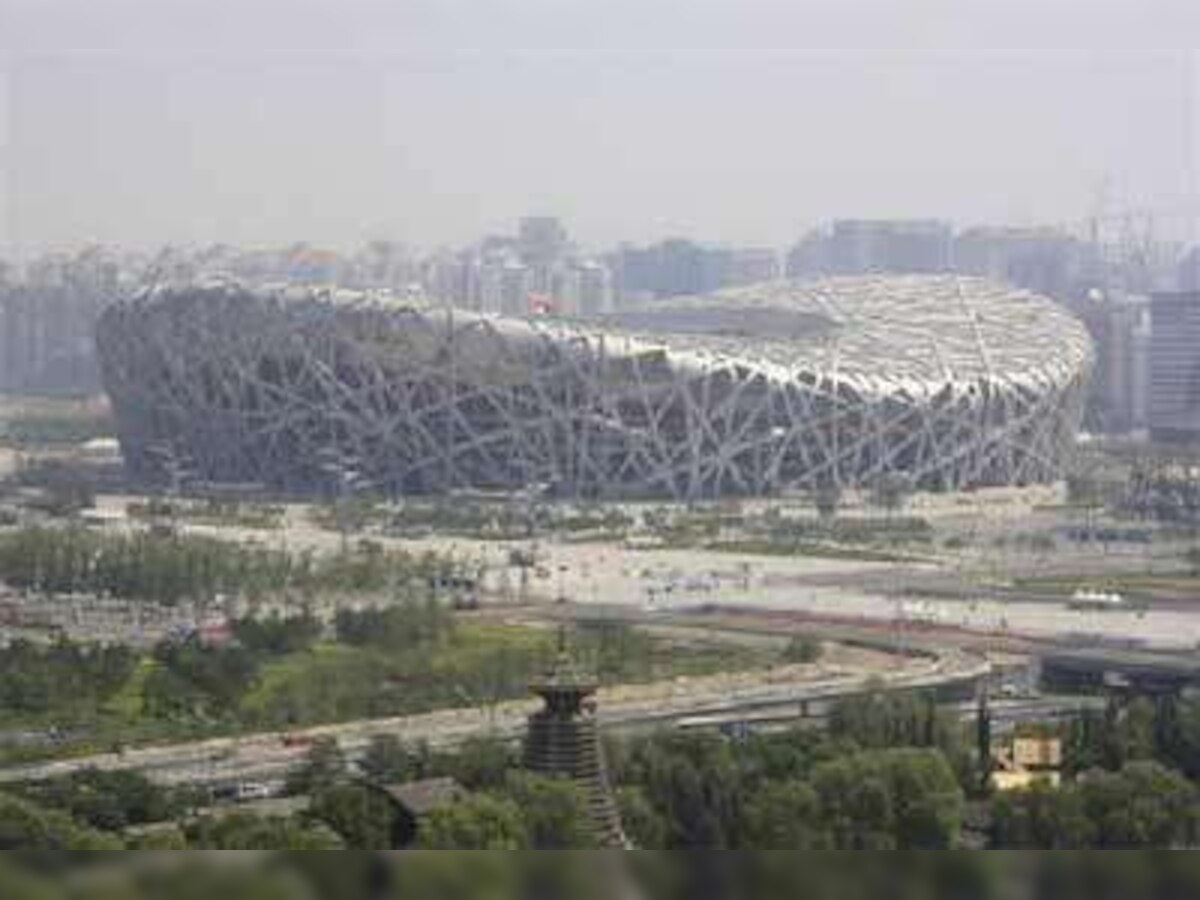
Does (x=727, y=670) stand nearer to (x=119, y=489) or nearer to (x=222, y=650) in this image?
(x=222, y=650)

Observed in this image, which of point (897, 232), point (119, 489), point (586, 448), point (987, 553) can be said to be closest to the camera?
point (987, 553)

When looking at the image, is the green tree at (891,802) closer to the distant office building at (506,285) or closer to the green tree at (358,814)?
the green tree at (358,814)

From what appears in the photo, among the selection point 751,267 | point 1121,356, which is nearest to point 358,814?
point 751,267

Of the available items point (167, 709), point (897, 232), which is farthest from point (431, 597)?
point (897, 232)

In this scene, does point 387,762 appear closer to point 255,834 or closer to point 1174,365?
point 255,834

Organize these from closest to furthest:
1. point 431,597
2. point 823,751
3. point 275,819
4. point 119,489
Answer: point 275,819 < point 823,751 < point 431,597 < point 119,489

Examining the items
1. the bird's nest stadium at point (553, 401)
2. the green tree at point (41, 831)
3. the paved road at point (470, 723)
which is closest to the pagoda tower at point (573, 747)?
the green tree at point (41, 831)

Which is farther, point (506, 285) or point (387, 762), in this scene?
point (506, 285)
